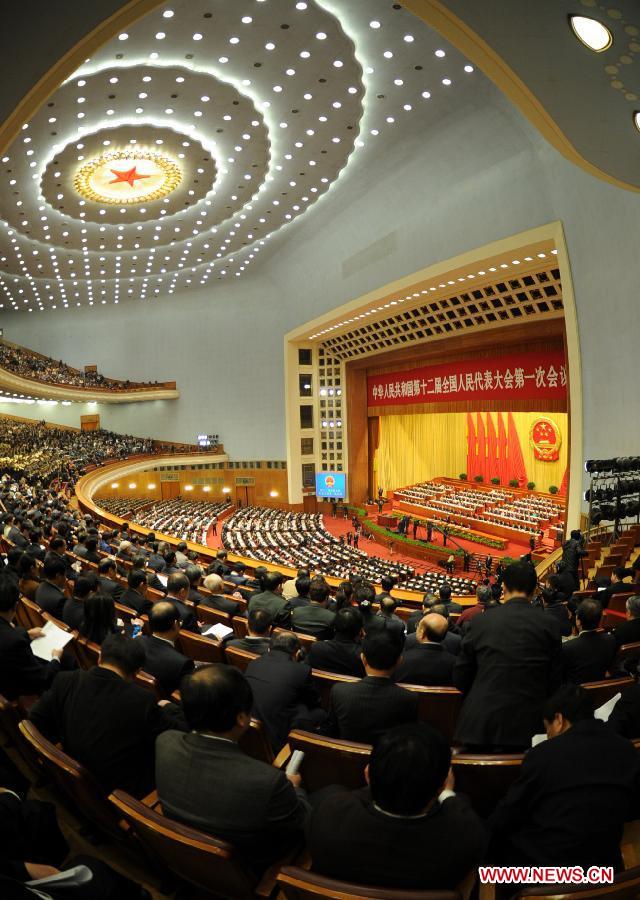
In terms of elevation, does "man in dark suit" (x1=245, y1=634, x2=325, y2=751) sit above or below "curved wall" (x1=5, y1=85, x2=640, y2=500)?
below

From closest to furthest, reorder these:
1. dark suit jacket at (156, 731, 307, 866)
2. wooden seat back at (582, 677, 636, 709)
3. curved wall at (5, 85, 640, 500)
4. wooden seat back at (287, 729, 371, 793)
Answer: dark suit jacket at (156, 731, 307, 866), wooden seat back at (287, 729, 371, 793), wooden seat back at (582, 677, 636, 709), curved wall at (5, 85, 640, 500)

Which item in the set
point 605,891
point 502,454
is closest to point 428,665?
point 605,891

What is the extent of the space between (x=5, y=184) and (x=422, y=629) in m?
16.7

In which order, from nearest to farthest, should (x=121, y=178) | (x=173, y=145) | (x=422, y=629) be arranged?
1. (x=422, y=629)
2. (x=173, y=145)
3. (x=121, y=178)

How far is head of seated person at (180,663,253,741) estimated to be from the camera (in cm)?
170

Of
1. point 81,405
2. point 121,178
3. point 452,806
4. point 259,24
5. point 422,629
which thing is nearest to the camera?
point 452,806

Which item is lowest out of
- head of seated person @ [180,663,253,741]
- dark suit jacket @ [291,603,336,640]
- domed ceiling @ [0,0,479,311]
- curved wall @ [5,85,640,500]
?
dark suit jacket @ [291,603,336,640]

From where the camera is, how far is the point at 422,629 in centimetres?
314

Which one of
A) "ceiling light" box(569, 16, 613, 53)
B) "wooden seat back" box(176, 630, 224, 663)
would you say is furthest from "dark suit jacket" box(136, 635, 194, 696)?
"ceiling light" box(569, 16, 613, 53)

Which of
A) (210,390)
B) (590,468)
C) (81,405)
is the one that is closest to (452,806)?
(590,468)

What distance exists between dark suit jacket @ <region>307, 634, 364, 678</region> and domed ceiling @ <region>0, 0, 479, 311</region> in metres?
10.1

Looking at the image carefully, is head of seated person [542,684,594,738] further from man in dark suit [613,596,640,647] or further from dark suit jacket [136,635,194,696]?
man in dark suit [613,596,640,647]

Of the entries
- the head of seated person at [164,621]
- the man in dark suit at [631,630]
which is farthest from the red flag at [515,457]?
the head of seated person at [164,621]

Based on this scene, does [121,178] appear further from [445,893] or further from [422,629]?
[445,893]
